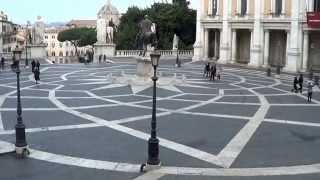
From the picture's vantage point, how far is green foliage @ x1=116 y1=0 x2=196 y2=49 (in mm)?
69000

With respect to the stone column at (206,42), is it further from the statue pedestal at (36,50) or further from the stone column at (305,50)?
the statue pedestal at (36,50)

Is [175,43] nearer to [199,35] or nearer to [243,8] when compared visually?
[199,35]

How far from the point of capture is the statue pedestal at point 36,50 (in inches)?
2279

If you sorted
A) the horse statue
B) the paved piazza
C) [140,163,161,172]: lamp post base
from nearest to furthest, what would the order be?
[140,163,161,172]: lamp post base < the paved piazza < the horse statue

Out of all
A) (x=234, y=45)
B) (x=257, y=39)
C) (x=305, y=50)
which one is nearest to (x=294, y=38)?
(x=305, y=50)

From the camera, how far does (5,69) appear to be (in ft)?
156

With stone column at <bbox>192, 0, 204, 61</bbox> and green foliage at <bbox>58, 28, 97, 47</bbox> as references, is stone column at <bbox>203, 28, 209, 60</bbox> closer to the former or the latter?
stone column at <bbox>192, 0, 204, 61</bbox>

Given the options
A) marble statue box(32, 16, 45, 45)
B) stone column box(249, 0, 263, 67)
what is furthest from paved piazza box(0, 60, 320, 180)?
marble statue box(32, 16, 45, 45)

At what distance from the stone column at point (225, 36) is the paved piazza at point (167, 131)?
65.6ft

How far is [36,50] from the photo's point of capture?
58812 mm

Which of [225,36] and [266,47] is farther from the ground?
[225,36]

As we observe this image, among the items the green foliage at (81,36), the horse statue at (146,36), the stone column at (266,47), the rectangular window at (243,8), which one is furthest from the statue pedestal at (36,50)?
the green foliage at (81,36)

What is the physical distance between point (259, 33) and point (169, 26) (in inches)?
776

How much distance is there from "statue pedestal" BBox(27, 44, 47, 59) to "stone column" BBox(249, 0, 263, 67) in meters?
22.9
